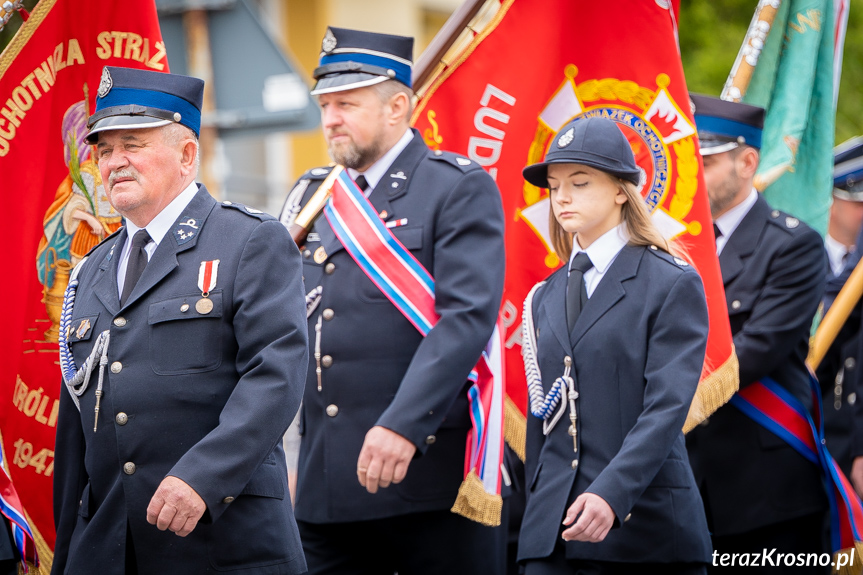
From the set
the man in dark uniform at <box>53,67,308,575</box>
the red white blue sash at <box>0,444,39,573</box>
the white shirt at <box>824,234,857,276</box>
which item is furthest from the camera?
the white shirt at <box>824,234,857,276</box>

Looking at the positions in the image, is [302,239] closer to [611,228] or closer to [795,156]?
[611,228]

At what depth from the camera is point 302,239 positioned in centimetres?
490

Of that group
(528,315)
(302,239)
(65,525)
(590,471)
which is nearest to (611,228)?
(528,315)

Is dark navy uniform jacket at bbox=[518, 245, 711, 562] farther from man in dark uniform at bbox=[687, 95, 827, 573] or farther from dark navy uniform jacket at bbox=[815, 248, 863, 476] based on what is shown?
dark navy uniform jacket at bbox=[815, 248, 863, 476]

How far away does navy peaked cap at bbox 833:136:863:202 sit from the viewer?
30.2 feet

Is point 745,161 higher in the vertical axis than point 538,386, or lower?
higher

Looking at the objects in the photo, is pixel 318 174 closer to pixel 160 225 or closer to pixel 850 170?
pixel 160 225

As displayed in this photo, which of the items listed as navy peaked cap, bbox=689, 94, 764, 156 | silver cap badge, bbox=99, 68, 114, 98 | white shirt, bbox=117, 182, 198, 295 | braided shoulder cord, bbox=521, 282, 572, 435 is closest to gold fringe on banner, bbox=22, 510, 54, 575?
white shirt, bbox=117, 182, 198, 295

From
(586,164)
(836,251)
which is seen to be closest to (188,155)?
(586,164)

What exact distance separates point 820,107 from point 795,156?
37 centimetres

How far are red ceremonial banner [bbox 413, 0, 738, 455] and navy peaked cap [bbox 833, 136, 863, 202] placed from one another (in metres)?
4.08

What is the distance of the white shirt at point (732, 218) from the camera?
5.87 metres

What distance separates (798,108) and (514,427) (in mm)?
2705

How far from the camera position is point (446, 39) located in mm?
5379
